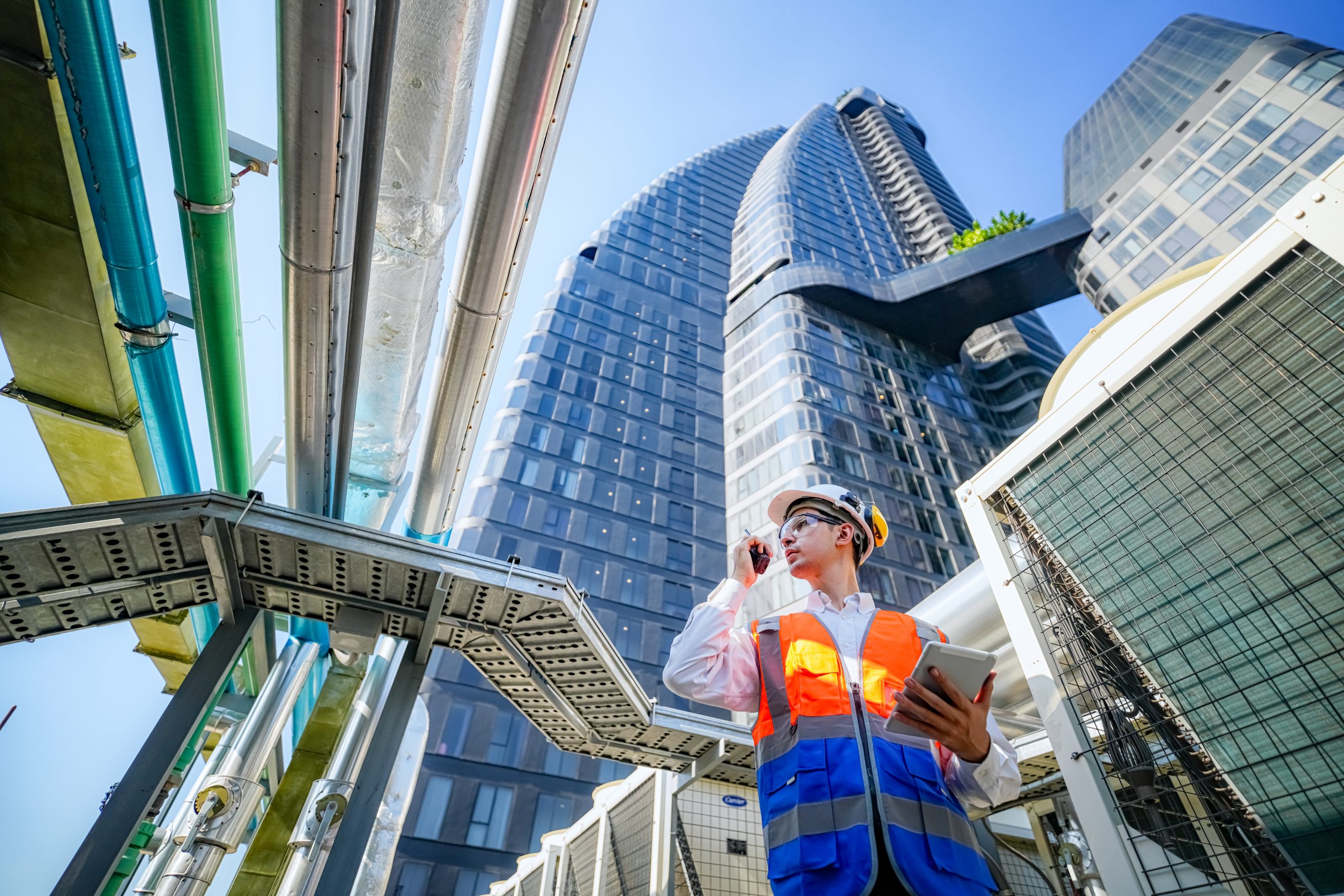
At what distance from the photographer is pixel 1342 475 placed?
3400 millimetres

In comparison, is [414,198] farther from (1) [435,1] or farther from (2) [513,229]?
(1) [435,1]

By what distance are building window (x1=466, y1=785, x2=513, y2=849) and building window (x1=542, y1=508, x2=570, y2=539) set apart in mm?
11725

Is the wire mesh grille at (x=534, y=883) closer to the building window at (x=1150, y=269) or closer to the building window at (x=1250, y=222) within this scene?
the building window at (x=1250, y=222)

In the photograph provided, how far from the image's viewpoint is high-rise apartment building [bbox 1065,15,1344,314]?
79.0 ft

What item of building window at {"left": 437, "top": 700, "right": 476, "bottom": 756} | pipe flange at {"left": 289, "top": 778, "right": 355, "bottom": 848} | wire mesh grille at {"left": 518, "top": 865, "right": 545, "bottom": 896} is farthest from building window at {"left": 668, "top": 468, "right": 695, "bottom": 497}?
pipe flange at {"left": 289, "top": 778, "right": 355, "bottom": 848}

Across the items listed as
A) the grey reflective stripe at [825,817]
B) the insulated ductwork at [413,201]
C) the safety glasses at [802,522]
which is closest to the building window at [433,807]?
the insulated ductwork at [413,201]

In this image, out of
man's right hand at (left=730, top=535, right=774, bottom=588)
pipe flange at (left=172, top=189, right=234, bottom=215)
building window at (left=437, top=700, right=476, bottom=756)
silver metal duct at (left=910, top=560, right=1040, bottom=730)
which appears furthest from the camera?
building window at (left=437, top=700, right=476, bottom=756)

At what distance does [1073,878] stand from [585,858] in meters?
5.92

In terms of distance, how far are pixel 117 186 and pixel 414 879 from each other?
26.1 meters

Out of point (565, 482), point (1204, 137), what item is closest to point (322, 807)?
point (565, 482)

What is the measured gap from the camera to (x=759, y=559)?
102 inches

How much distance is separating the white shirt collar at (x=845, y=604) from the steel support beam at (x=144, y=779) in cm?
360

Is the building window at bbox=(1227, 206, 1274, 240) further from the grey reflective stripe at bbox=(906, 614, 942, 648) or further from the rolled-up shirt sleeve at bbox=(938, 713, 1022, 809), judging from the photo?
the rolled-up shirt sleeve at bbox=(938, 713, 1022, 809)

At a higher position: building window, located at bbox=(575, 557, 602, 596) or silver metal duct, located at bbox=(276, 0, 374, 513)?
building window, located at bbox=(575, 557, 602, 596)
